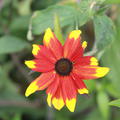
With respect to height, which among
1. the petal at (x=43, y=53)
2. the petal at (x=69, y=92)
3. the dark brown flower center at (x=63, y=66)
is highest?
the petal at (x=43, y=53)

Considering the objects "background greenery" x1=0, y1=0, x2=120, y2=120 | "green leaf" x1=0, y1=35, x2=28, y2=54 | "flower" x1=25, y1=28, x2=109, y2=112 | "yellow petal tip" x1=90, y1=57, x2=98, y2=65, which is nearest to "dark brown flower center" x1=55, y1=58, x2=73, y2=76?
"flower" x1=25, y1=28, x2=109, y2=112

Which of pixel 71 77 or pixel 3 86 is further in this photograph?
pixel 3 86

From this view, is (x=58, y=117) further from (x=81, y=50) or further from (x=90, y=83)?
(x=81, y=50)

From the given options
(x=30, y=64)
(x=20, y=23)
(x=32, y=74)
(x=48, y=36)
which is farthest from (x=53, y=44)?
(x=32, y=74)

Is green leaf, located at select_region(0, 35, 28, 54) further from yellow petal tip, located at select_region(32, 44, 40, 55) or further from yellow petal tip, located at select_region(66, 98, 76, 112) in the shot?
yellow petal tip, located at select_region(66, 98, 76, 112)

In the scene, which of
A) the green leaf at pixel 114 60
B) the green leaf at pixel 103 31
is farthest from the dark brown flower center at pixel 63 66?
the green leaf at pixel 114 60

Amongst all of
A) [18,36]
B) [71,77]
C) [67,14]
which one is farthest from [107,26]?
[18,36]

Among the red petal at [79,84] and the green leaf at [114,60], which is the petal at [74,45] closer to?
the red petal at [79,84]
